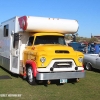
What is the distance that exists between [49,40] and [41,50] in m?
1.26

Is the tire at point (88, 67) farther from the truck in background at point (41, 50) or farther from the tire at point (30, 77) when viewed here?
the tire at point (30, 77)

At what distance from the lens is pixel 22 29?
8.41 meters

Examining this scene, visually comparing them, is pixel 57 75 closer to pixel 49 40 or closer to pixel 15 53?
pixel 49 40

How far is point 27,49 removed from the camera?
857cm

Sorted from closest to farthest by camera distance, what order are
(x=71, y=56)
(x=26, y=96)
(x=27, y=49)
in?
(x=26, y=96)
(x=71, y=56)
(x=27, y=49)

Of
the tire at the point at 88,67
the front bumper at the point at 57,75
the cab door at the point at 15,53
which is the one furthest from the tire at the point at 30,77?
the tire at the point at 88,67

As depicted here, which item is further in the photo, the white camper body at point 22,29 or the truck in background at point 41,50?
the white camper body at point 22,29

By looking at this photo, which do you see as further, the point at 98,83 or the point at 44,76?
the point at 98,83

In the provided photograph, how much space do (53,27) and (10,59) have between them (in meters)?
2.65

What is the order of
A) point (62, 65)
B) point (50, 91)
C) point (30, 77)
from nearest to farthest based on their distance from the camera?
1. point (50, 91)
2. point (62, 65)
3. point (30, 77)

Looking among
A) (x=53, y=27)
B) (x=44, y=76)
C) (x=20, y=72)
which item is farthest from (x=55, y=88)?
(x=53, y=27)

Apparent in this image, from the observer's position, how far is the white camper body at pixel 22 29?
27.1 feet

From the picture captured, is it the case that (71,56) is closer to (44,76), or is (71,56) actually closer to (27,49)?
(44,76)

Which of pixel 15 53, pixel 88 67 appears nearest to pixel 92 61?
pixel 88 67
